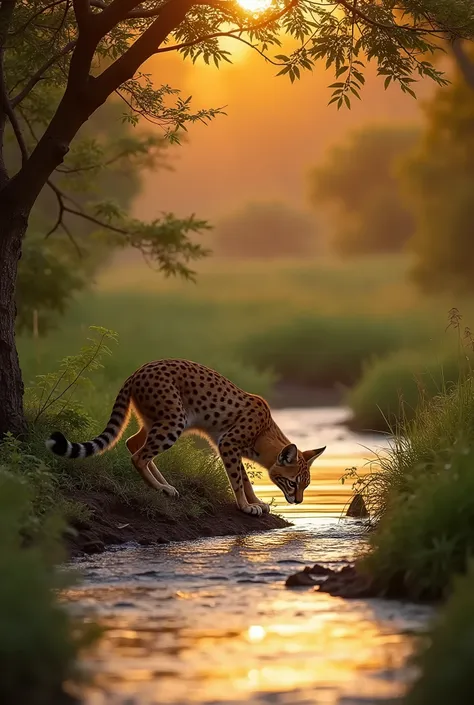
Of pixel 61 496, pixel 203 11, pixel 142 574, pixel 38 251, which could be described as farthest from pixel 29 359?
pixel 142 574

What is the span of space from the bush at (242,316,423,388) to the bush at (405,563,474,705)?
27.0 m

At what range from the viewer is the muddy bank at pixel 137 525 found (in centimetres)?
1022

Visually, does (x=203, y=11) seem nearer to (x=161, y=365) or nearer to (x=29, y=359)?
(x=161, y=365)

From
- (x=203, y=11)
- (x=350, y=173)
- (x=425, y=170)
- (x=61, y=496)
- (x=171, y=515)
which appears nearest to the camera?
(x=61, y=496)

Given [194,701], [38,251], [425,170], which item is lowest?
[194,701]

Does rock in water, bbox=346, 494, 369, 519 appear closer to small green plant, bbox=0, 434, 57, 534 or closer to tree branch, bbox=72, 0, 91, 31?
small green plant, bbox=0, 434, 57, 534

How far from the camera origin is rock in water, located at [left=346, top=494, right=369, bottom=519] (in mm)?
11938

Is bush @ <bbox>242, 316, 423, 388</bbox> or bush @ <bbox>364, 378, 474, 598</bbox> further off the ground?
bush @ <bbox>242, 316, 423, 388</bbox>

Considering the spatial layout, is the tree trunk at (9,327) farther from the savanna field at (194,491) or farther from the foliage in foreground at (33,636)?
the foliage in foreground at (33,636)

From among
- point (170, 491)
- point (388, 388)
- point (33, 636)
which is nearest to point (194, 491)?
point (170, 491)

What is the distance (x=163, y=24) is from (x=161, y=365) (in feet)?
9.95

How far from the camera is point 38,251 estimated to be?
21.0m

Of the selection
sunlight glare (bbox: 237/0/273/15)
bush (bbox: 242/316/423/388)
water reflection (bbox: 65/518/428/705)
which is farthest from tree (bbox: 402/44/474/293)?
water reflection (bbox: 65/518/428/705)

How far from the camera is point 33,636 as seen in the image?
5355 mm
